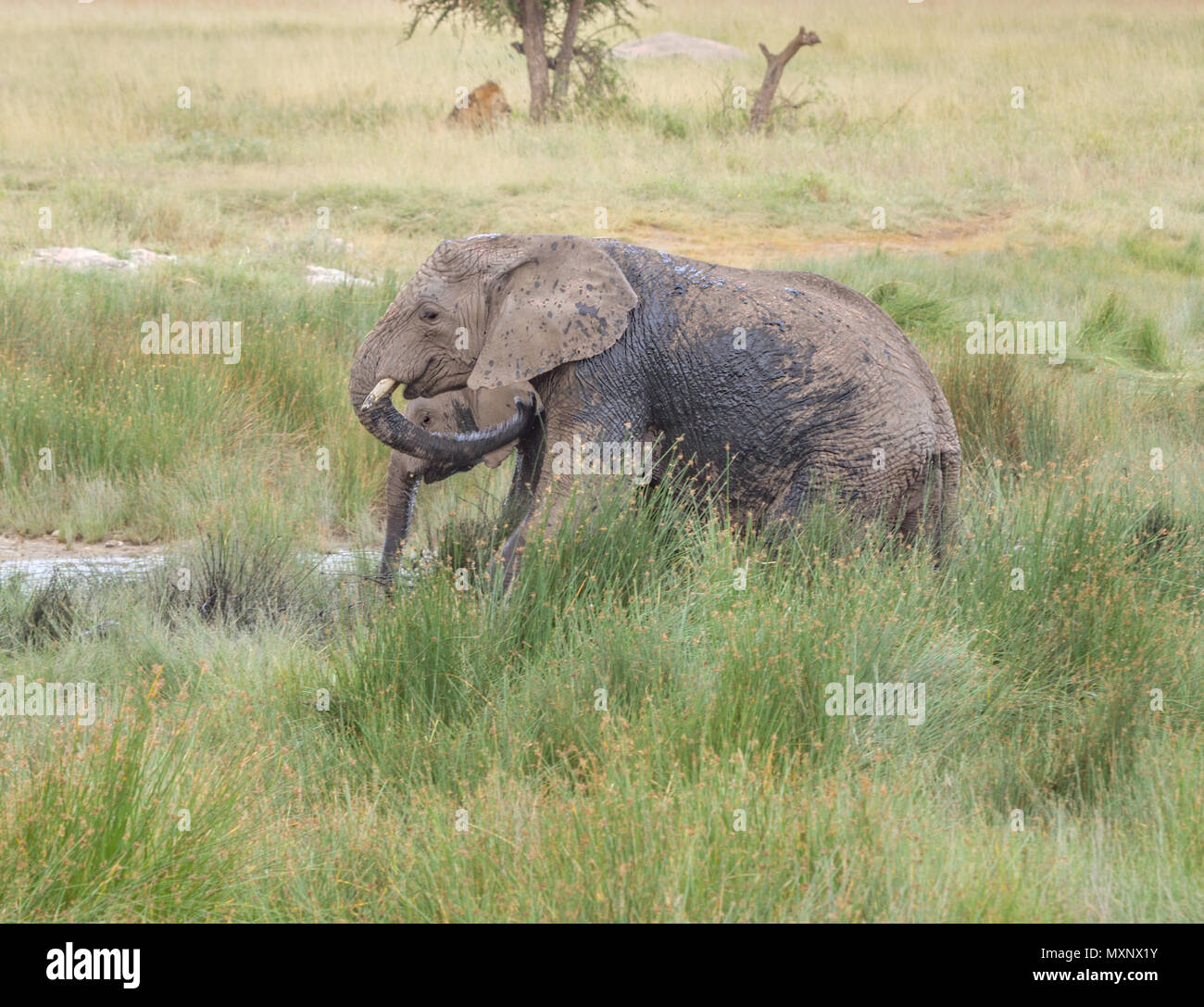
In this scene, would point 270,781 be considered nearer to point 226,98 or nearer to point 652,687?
point 652,687

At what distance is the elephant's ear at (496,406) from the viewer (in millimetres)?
5562

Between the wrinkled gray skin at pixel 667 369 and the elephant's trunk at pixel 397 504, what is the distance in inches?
13.8

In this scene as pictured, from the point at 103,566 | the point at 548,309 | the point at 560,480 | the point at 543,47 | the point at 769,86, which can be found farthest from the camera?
the point at 543,47

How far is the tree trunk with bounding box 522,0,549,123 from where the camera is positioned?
2108 cm

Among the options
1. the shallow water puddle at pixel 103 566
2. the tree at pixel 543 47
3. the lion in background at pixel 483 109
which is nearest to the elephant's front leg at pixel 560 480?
the shallow water puddle at pixel 103 566

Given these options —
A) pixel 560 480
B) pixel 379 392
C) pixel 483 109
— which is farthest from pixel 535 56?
pixel 560 480

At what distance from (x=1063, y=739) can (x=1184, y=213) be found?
1477 centimetres

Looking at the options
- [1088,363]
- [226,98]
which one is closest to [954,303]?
[1088,363]

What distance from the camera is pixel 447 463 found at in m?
5.58

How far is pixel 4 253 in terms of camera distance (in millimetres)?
12258

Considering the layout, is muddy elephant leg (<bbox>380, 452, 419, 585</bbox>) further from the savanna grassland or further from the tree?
the tree

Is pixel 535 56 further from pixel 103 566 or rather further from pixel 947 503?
pixel 947 503

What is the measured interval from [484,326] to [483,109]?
16.0 meters

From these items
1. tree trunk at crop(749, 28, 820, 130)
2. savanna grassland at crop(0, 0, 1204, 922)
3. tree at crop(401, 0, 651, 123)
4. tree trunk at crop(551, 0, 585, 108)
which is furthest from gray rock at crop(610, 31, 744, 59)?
savanna grassland at crop(0, 0, 1204, 922)
